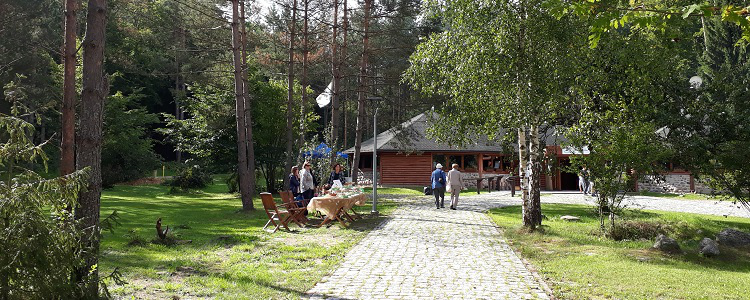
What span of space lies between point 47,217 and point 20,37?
109 ft

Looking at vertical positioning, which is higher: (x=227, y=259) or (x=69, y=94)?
(x=69, y=94)

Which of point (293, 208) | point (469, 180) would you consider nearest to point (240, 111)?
point (293, 208)

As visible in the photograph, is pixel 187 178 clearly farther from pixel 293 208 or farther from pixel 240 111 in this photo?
pixel 293 208

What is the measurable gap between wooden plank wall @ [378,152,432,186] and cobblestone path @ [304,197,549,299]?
79.3ft

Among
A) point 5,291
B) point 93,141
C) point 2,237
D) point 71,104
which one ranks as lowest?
point 5,291

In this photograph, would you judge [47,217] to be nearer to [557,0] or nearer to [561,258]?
[557,0]

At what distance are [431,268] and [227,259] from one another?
3.26 meters

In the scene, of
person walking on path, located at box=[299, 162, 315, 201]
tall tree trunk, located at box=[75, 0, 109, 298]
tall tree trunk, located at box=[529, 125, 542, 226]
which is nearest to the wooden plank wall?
person walking on path, located at box=[299, 162, 315, 201]

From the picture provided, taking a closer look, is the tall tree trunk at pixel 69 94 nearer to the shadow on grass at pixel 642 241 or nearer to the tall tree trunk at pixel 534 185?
the shadow on grass at pixel 642 241

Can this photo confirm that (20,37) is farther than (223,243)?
Yes

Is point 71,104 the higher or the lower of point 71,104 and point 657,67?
the lower

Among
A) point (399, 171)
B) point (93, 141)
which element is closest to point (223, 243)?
point (93, 141)

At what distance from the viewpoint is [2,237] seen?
3914 mm

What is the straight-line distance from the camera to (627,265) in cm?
884
